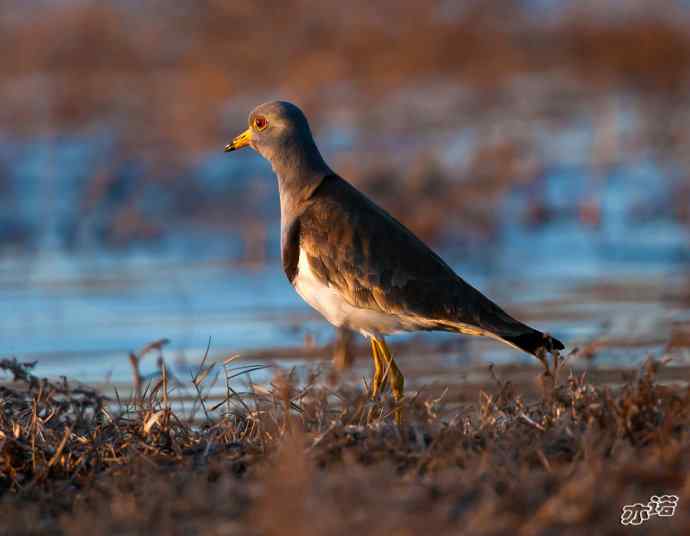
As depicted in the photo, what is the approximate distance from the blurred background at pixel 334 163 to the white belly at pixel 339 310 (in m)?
0.80

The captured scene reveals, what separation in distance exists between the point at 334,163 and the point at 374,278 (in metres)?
7.87

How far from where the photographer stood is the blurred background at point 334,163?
8820 mm

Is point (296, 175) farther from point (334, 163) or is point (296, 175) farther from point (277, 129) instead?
point (334, 163)

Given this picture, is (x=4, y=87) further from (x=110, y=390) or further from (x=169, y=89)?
(x=110, y=390)

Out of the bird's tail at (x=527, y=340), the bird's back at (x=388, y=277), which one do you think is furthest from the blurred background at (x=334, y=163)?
the bird's back at (x=388, y=277)

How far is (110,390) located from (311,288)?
1887 mm

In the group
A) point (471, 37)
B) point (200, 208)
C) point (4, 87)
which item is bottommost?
point (200, 208)

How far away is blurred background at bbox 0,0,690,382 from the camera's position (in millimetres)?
8820

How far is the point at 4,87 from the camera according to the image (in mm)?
16172

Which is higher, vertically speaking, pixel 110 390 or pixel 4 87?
pixel 4 87

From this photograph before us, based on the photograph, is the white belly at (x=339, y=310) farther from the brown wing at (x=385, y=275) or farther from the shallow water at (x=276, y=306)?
the shallow water at (x=276, y=306)

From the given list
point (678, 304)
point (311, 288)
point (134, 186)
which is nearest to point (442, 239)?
point (678, 304)

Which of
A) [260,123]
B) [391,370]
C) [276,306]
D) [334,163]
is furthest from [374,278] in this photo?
[334,163]

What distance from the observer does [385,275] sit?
17.6 ft
